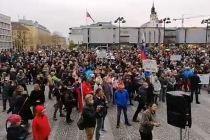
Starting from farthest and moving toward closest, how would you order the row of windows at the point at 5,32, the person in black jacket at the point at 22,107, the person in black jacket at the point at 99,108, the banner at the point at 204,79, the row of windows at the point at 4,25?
the row of windows at the point at 5,32, the row of windows at the point at 4,25, the banner at the point at 204,79, the person in black jacket at the point at 22,107, the person in black jacket at the point at 99,108

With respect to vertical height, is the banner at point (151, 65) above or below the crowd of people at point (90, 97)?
above

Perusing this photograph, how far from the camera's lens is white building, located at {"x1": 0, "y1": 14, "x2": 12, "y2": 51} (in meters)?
152

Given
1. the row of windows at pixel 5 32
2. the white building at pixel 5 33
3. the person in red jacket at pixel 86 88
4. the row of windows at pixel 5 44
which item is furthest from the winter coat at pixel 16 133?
the row of windows at pixel 5 32

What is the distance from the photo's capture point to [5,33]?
521ft

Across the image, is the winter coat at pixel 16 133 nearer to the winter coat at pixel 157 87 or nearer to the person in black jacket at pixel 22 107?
the person in black jacket at pixel 22 107

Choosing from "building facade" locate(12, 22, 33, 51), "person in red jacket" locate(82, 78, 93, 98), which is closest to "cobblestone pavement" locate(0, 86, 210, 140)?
"person in red jacket" locate(82, 78, 93, 98)

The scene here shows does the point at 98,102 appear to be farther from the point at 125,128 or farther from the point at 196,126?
the point at 196,126

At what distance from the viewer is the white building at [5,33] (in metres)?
152

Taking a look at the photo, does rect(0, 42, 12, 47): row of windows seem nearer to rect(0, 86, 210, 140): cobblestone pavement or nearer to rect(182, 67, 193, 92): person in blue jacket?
rect(182, 67, 193, 92): person in blue jacket

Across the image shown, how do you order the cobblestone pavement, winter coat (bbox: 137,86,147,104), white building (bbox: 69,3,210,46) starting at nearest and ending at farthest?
1. the cobblestone pavement
2. winter coat (bbox: 137,86,147,104)
3. white building (bbox: 69,3,210,46)

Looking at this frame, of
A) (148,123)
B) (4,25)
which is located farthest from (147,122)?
(4,25)

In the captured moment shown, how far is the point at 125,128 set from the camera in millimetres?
16047

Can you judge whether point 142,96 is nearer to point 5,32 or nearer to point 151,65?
point 151,65

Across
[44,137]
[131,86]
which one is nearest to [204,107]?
[131,86]
